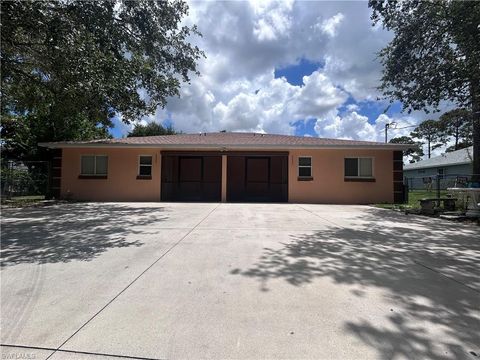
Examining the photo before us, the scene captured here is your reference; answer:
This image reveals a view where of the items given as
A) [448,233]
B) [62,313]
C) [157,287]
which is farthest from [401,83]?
[62,313]

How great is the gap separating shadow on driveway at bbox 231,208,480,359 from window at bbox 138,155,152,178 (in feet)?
37.6

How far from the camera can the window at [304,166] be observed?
57.6 feet

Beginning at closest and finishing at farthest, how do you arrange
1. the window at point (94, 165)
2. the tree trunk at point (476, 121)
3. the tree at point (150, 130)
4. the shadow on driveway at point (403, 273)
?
the shadow on driveway at point (403, 273), the tree trunk at point (476, 121), the window at point (94, 165), the tree at point (150, 130)

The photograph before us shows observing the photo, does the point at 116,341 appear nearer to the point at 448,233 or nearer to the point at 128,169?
the point at 448,233

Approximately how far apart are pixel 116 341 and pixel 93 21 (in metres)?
10.3

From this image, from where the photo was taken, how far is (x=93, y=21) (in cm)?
1048

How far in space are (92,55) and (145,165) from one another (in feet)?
30.3

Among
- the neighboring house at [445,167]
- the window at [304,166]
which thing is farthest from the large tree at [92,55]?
the neighboring house at [445,167]

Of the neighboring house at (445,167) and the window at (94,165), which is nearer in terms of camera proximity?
the window at (94,165)

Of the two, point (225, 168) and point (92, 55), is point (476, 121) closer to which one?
point (225, 168)

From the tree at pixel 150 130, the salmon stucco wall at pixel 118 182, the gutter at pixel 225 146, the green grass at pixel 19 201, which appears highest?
the tree at pixel 150 130

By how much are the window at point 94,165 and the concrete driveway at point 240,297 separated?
10.8 metres

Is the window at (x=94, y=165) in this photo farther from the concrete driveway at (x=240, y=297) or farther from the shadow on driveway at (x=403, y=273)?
the shadow on driveway at (x=403, y=273)

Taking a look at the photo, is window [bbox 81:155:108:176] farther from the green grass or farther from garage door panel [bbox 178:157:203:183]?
garage door panel [bbox 178:157:203:183]
